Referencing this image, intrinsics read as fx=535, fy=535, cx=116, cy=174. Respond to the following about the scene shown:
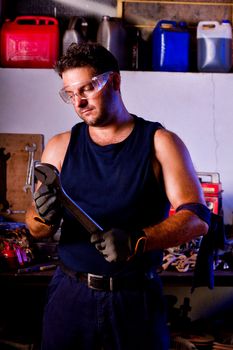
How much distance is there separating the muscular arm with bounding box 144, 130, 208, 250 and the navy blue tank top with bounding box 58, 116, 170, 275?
46mm

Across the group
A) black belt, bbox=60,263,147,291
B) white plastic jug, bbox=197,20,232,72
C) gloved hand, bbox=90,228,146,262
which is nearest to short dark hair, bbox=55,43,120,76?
gloved hand, bbox=90,228,146,262

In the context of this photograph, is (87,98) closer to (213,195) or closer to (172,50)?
(213,195)

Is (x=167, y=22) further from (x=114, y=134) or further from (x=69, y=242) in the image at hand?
(x=69, y=242)

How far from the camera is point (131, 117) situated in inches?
85.0

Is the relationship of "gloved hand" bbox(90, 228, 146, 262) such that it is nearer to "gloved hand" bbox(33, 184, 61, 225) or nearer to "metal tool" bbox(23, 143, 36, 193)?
"gloved hand" bbox(33, 184, 61, 225)

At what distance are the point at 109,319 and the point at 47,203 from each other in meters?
0.49

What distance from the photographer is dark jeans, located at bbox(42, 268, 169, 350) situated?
1973mm

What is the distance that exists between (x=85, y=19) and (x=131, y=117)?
227 cm

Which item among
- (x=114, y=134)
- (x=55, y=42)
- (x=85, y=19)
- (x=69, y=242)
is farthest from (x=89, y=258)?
(x=85, y=19)

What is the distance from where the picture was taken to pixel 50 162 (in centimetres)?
223

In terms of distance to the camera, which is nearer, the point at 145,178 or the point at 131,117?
the point at 145,178

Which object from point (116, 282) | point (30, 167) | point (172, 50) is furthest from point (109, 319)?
point (172, 50)

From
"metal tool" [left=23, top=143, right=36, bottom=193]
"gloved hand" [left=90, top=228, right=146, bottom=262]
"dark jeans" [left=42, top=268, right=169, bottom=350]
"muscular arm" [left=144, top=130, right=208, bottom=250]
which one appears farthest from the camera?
"metal tool" [left=23, top=143, right=36, bottom=193]

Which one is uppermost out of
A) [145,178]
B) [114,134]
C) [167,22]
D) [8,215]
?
[167,22]
